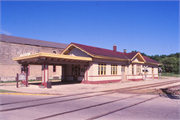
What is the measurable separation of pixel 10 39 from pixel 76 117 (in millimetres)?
34427

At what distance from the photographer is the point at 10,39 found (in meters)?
36.4

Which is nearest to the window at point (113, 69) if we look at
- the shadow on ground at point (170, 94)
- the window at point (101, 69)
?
the window at point (101, 69)

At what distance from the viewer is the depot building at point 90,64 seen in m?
20.5

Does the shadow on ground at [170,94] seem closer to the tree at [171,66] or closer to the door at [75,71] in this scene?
the door at [75,71]

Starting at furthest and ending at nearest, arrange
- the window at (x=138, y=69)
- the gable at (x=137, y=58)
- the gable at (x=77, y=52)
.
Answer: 1. the window at (x=138, y=69)
2. the gable at (x=137, y=58)
3. the gable at (x=77, y=52)

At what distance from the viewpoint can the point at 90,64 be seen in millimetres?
24344

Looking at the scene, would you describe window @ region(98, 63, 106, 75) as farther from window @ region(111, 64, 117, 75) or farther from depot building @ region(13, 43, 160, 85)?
window @ region(111, 64, 117, 75)

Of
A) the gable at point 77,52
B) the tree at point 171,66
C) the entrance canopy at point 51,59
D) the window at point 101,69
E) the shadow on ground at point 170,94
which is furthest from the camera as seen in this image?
the tree at point 171,66

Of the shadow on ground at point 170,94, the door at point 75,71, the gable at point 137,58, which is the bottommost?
the shadow on ground at point 170,94

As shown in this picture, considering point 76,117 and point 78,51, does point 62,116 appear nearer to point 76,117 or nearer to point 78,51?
point 76,117

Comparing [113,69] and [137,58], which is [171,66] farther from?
[113,69]

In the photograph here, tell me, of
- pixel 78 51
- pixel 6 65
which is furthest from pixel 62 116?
pixel 6 65

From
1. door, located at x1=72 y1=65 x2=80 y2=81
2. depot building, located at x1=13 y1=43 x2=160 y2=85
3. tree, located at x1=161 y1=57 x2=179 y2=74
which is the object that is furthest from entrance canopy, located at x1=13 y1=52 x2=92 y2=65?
tree, located at x1=161 y1=57 x2=179 y2=74

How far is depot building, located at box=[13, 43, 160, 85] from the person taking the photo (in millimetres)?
20547
